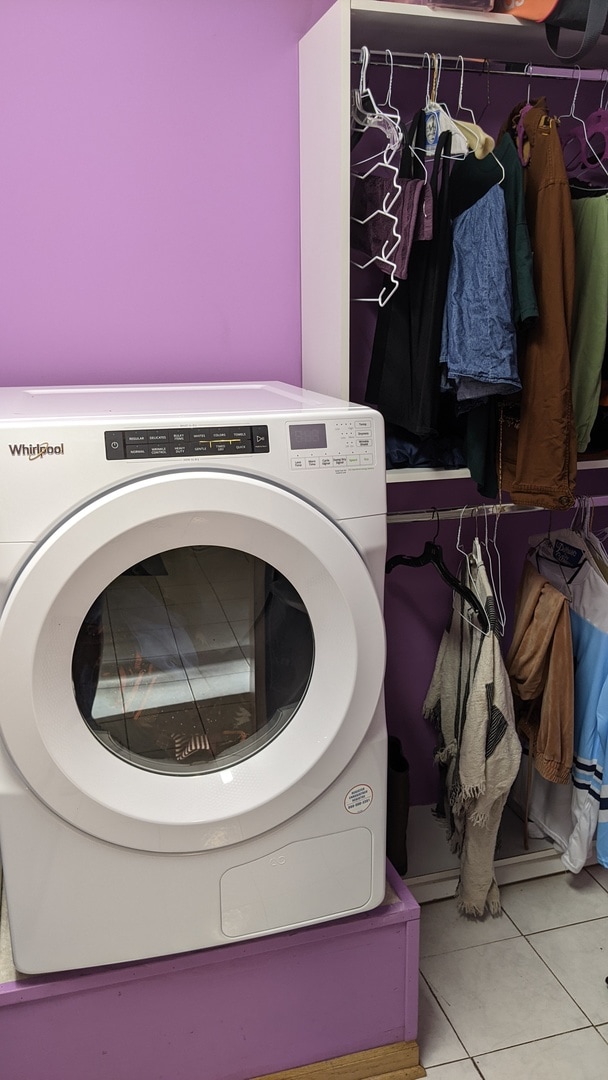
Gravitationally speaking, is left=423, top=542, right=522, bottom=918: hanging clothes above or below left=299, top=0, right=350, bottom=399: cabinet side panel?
below

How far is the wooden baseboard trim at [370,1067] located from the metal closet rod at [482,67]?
1892 mm

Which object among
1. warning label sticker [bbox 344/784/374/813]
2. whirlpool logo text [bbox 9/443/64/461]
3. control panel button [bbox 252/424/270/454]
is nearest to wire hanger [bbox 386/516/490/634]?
warning label sticker [bbox 344/784/374/813]

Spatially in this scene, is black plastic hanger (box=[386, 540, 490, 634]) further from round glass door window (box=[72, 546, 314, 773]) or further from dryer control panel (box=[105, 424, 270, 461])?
dryer control panel (box=[105, 424, 270, 461])

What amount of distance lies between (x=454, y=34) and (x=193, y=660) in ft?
4.25

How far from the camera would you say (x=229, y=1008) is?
4.85ft

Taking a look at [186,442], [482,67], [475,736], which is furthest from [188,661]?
[482,67]

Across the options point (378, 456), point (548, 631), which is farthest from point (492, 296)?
point (548, 631)

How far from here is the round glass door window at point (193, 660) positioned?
1.31 meters

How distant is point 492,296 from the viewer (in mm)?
1510

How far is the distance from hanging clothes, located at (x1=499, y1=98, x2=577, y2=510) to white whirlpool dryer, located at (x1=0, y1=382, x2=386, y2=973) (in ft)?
1.26

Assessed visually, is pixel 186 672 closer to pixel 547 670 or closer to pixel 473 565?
pixel 473 565

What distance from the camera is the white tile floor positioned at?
5.37ft

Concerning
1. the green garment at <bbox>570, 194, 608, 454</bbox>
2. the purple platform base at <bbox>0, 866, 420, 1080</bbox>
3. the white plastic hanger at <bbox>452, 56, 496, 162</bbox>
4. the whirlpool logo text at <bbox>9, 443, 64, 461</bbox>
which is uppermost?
the white plastic hanger at <bbox>452, 56, 496, 162</bbox>

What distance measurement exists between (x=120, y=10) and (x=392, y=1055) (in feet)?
6.73
